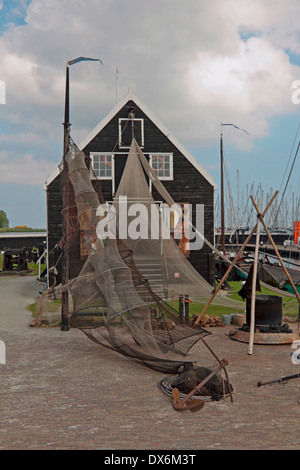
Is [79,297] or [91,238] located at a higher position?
[91,238]

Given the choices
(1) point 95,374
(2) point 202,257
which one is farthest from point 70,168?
(2) point 202,257

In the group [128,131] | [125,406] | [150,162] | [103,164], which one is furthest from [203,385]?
[128,131]

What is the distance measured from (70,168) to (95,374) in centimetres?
Result: 640

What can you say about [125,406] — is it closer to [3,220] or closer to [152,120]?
[152,120]

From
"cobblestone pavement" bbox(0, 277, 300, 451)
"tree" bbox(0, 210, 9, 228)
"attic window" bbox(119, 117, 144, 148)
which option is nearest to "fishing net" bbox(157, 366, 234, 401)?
"cobblestone pavement" bbox(0, 277, 300, 451)

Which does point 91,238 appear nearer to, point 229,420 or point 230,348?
point 230,348

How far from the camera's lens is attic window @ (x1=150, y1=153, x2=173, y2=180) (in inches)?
864

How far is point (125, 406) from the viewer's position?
273 inches

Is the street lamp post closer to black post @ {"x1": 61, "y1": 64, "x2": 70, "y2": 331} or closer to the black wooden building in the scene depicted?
black post @ {"x1": 61, "y1": 64, "x2": 70, "y2": 331}

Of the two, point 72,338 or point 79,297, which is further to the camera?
point 72,338

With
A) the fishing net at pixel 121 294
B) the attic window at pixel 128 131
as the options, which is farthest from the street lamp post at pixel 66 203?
the attic window at pixel 128 131

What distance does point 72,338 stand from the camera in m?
12.1

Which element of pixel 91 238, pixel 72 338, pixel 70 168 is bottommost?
pixel 72 338

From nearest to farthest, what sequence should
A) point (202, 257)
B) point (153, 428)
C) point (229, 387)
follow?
point (153, 428) < point (229, 387) < point (202, 257)
